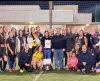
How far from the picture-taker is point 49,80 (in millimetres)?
13703

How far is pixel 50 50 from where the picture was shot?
16.4 m

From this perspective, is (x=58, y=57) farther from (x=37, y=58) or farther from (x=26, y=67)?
(x=26, y=67)

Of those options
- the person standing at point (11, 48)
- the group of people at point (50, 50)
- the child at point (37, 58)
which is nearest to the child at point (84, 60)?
the group of people at point (50, 50)

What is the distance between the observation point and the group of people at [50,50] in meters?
15.7

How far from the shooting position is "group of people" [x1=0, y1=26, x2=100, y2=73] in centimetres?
1571

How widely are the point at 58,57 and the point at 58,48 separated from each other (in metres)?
0.33

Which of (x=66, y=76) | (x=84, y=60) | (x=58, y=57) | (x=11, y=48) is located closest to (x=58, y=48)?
(x=58, y=57)

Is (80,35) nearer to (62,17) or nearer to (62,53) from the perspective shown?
(62,53)

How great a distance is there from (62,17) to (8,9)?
16.5 feet

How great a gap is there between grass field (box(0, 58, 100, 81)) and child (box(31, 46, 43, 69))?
48 cm

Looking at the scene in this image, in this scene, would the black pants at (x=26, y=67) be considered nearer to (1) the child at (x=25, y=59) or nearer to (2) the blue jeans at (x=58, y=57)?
(1) the child at (x=25, y=59)

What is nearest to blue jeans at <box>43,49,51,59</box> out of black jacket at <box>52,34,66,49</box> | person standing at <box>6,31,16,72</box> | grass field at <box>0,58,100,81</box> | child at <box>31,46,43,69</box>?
child at <box>31,46,43,69</box>

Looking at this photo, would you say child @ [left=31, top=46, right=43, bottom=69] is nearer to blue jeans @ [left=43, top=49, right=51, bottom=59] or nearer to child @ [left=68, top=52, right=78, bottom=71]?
blue jeans @ [left=43, top=49, right=51, bottom=59]

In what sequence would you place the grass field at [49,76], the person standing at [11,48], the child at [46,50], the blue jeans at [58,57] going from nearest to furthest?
the grass field at [49,76], the person standing at [11,48], the child at [46,50], the blue jeans at [58,57]
